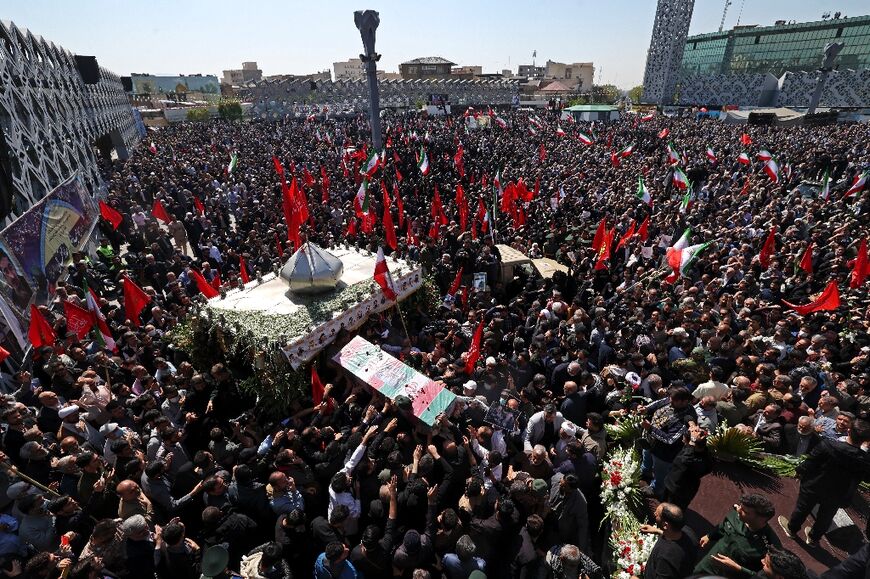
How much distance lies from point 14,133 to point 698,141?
33.7 metres

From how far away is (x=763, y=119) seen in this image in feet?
121

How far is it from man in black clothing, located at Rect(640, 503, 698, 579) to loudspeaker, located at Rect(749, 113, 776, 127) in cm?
4486

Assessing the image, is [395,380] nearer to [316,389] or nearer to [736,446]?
[316,389]

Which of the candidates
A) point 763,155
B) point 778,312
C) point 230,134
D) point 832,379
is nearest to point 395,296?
point 832,379

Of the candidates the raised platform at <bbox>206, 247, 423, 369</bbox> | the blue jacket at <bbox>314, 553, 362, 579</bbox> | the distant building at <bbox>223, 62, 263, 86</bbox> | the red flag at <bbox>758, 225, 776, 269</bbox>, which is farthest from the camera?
the distant building at <bbox>223, 62, 263, 86</bbox>

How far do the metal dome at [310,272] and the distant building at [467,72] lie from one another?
7661 cm

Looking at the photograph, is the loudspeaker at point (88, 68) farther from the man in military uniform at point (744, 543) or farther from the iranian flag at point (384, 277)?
the man in military uniform at point (744, 543)

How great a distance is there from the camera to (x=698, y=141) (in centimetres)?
2809

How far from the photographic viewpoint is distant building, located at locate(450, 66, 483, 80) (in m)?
78.1

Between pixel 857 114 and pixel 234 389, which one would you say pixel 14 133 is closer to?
pixel 234 389

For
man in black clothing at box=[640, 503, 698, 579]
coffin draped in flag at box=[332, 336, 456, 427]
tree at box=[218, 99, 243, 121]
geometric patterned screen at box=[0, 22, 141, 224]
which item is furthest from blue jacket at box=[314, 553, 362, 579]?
tree at box=[218, 99, 243, 121]

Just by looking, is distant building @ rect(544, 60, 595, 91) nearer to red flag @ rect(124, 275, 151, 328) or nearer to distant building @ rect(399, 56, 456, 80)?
distant building @ rect(399, 56, 456, 80)

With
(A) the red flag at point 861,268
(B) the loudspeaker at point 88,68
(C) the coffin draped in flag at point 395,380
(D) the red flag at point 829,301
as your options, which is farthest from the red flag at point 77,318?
(B) the loudspeaker at point 88,68

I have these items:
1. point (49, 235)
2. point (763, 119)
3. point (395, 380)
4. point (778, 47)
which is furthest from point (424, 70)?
point (395, 380)
